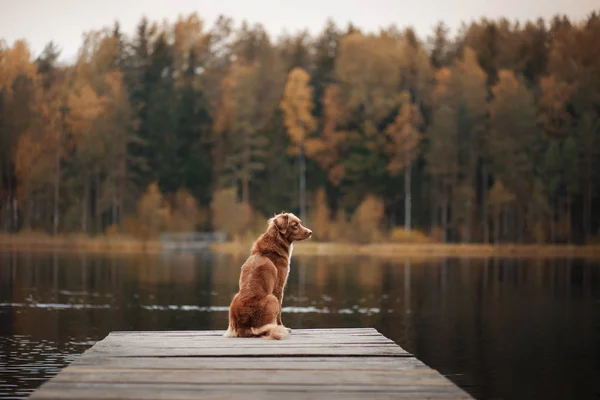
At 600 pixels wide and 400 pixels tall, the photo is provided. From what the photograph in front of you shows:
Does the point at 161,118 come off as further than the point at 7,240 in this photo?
Yes

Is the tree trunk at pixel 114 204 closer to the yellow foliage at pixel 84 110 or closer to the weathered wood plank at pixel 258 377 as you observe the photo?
the yellow foliage at pixel 84 110

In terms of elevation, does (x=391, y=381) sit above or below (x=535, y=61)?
below


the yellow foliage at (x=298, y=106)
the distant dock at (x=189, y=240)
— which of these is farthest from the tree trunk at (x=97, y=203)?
the yellow foliage at (x=298, y=106)

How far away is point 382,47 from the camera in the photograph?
7456 cm

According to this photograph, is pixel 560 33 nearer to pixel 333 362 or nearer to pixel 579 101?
pixel 579 101

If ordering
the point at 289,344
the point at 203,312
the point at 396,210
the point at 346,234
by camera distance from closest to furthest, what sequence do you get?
the point at 289,344 → the point at 203,312 → the point at 346,234 → the point at 396,210

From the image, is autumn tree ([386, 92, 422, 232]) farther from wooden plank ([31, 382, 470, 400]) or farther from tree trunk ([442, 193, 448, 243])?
wooden plank ([31, 382, 470, 400])

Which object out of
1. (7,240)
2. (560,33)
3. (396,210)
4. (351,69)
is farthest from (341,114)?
(7,240)

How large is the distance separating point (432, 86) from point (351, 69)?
6.59 m

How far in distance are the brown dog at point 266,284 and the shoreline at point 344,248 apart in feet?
176

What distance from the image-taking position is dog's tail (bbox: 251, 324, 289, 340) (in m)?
10.2

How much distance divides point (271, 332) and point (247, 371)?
1683 mm

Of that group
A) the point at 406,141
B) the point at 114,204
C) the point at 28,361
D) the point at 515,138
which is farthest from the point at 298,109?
the point at 28,361

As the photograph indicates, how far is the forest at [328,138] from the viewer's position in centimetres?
6794
